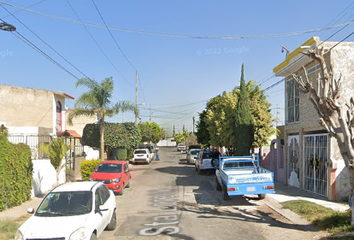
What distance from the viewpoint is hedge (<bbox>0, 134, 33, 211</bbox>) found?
1166cm

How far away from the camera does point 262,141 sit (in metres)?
20.8

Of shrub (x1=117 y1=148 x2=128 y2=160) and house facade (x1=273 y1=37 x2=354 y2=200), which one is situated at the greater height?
house facade (x1=273 y1=37 x2=354 y2=200)

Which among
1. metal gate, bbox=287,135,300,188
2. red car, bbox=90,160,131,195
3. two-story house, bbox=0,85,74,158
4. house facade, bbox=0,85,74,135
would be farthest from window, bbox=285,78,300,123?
house facade, bbox=0,85,74,135

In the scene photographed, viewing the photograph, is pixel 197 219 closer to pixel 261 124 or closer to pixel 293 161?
pixel 293 161

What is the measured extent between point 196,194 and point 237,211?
13.9 ft

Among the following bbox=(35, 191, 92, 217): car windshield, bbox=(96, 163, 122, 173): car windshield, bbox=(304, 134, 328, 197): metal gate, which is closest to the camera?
bbox=(35, 191, 92, 217): car windshield

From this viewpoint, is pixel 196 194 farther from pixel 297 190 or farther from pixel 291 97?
pixel 291 97

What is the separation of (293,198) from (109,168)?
8.98 meters

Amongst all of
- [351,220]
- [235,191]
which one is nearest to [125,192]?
[235,191]

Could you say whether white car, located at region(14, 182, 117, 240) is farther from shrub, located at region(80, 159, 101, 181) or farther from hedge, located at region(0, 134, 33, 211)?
shrub, located at region(80, 159, 101, 181)

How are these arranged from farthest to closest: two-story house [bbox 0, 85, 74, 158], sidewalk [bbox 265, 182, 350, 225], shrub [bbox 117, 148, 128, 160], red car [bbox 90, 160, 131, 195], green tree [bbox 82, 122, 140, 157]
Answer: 1. shrub [bbox 117, 148, 128, 160]
2. green tree [bbox 82, 122, 140, 157]
3. two-story house [bbox 0, 85, 74, 158]
4. red car [bbox 90, 160, 131, 195]
5. sidewalk [bbox 265, 182, 350, 225]

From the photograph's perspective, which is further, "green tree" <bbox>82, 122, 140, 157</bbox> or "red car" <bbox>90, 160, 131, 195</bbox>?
"green tree" <bbox>82, 122, 140, 157</bbox>

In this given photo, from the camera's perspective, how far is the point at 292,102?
57.6 feet

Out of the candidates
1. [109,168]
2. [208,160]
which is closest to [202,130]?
[208,160]
